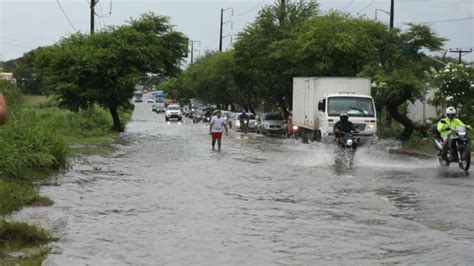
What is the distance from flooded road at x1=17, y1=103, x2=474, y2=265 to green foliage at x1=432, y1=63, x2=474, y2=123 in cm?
1005

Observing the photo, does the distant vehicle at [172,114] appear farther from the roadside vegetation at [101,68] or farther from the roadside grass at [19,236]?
the roadside grass at [19,236]

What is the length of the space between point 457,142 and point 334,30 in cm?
2534

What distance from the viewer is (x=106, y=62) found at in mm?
40625

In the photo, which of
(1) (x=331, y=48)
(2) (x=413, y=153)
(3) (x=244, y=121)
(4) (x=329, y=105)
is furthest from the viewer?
(3) (x=244, y=121)

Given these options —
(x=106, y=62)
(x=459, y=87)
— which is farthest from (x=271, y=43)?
(x=459, y=87)

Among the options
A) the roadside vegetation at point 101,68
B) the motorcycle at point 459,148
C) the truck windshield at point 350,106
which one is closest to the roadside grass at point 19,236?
the motorcycle at point 459,148

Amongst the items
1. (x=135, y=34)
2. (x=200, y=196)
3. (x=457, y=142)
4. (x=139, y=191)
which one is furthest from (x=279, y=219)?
(x=135, y=34)

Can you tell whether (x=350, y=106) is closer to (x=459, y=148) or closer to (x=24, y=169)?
(x=459, y=148)

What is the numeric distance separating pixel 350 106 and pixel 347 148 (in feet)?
22.1

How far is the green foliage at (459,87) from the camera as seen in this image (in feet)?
95.7

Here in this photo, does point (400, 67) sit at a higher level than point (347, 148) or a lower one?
higher

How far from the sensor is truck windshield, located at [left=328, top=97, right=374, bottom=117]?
88.3 ft

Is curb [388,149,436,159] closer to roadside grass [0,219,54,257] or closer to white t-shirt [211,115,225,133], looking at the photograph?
white t-shirt [211,115,225,133]

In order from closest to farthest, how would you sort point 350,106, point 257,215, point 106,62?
point 257,215, point 350,106, point 106,62
